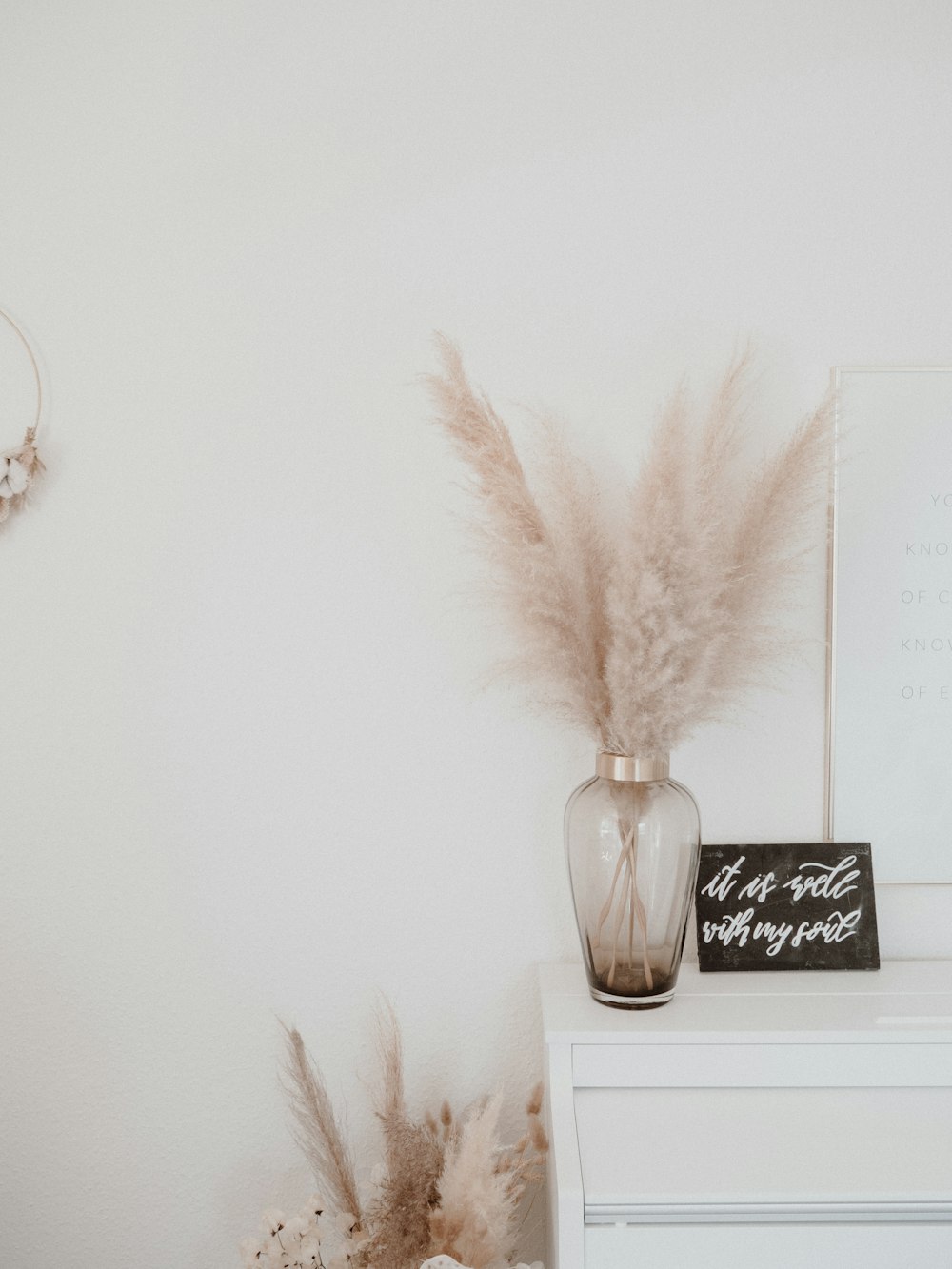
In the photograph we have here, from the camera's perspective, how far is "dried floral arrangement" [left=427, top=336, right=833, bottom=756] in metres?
1.10

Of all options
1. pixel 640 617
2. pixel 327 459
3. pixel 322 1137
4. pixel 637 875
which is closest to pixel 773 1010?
pixel 637 875

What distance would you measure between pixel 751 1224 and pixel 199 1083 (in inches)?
33.9

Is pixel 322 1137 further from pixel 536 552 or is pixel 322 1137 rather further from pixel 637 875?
pixel 536 552

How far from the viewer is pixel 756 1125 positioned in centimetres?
109

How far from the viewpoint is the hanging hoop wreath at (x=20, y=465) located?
135 cm

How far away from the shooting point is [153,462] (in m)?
1.38

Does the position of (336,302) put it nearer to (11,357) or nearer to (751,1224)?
(11,357)

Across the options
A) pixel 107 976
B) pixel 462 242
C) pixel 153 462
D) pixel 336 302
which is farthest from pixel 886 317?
pixel 107 976

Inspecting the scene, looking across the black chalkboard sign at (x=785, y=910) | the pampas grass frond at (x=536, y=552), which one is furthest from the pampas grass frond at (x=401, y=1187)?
the pampas grass frond at (x=536, y=552)

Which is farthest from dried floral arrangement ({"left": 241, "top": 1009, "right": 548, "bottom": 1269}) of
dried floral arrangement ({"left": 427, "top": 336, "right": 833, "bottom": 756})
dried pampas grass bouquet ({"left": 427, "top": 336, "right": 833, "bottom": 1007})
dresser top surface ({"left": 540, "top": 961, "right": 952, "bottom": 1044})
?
dried floral arrangement ({"left": 427, "top": 336, "right": 833, "bottom": 756})

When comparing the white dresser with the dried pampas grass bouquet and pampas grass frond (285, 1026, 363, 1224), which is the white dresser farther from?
pampas grass frond (285, 1026, 363, 1224)

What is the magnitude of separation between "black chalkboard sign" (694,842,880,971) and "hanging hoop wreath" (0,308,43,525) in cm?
119

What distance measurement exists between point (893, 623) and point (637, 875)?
0.57 metres

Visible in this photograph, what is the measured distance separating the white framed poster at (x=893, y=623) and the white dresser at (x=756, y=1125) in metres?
0.24
